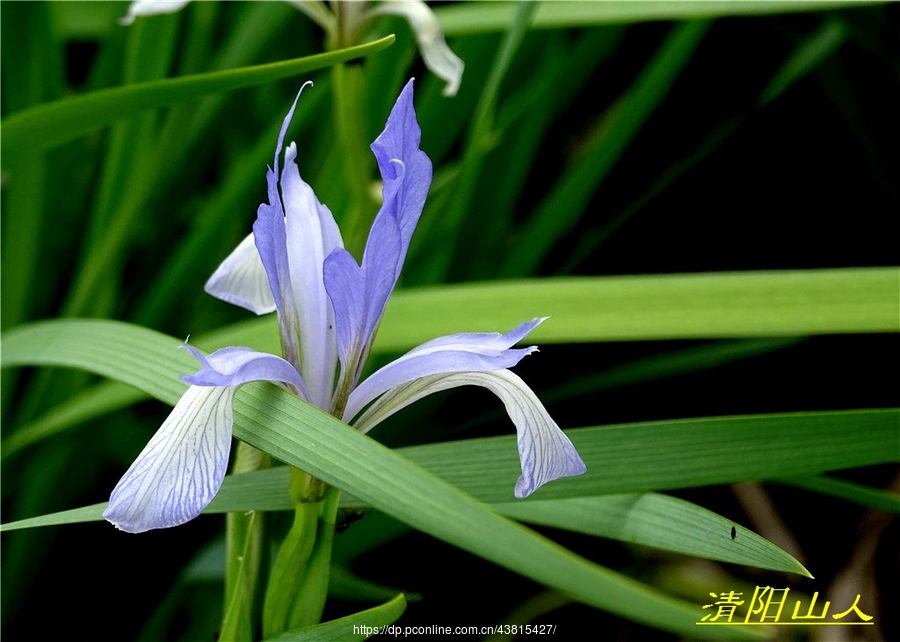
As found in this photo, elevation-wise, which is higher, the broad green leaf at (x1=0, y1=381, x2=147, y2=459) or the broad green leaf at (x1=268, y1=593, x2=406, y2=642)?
the broad green leaf at (x1=0, y1=381, x2=147, y2=459)

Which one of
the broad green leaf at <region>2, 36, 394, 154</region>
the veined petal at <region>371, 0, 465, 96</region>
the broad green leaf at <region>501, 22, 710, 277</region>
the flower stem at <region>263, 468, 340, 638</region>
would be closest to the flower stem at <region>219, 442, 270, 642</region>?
the flower stem at <region>263, 468, 340, 638</region>

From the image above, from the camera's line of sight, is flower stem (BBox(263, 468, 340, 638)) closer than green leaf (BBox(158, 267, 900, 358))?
Yes

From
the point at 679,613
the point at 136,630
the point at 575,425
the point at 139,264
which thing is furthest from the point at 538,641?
the point at 139,264

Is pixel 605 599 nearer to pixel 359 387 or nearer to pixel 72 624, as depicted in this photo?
pixel 359 387

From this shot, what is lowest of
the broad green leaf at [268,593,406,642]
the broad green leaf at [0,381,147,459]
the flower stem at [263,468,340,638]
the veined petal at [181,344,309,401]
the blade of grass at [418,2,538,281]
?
the broad green leaf at [268,593,406,642]

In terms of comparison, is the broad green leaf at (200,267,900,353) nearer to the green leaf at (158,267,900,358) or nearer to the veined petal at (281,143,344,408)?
the green leaf at (158,267,900,358)

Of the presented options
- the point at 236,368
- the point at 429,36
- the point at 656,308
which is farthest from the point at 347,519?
the point at 429,36
